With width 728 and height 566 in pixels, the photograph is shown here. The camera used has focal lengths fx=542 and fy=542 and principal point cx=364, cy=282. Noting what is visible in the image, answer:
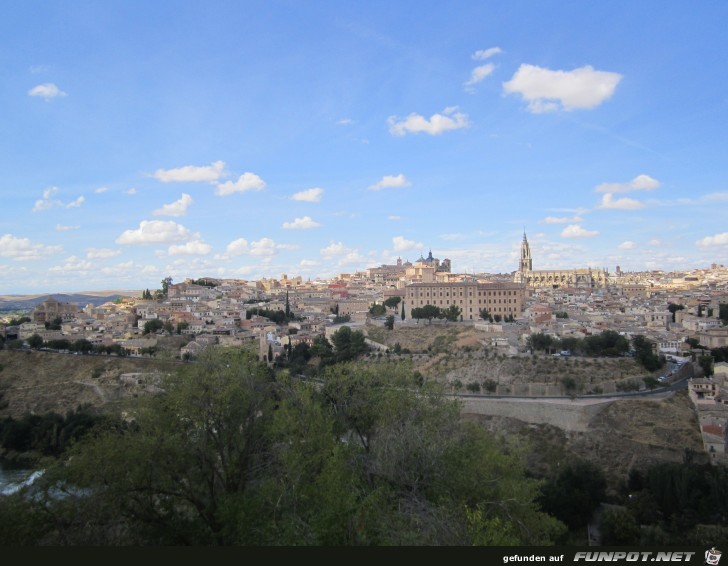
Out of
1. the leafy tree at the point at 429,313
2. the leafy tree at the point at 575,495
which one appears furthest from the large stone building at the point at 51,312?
the leafy tree at the point at 575,495

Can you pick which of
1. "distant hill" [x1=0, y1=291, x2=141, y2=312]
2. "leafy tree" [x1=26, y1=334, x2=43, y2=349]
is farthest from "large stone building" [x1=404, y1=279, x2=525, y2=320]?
"distant hill" [x1=0, y1=291, x2=141, y2=312]

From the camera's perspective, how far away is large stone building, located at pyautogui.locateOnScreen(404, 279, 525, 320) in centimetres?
4406

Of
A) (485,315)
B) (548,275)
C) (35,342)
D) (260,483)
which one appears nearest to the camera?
(260,483)

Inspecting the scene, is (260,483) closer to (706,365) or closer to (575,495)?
(575,495)

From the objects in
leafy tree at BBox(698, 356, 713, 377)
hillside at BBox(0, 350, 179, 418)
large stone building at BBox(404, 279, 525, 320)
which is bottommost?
hillside at BBox(0, 350, 179, 418)

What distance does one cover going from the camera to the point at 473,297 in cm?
4438

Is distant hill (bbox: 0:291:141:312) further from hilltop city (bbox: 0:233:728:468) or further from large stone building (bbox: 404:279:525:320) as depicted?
large stone building (bbox: 404:279:525:320)

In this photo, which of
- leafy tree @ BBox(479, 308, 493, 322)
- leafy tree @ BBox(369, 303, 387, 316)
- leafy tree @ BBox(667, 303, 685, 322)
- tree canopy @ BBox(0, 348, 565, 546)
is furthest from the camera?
leafy tree @ BBox(369, 303, 387, 316)

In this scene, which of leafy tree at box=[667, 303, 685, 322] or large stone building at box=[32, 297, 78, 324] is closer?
leafy tree at box=[667, 303, 685, 322]

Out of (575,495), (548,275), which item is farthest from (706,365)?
(548,275)

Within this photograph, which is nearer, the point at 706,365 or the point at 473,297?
the point at 706,365

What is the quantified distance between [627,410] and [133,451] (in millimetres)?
19838

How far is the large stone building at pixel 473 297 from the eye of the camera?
44062 millimetres

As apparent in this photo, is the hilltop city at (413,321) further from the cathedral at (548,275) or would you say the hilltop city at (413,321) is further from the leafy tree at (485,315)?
the cathedral at (548,275)
